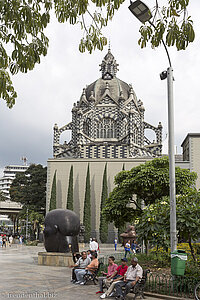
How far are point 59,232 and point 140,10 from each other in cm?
1134

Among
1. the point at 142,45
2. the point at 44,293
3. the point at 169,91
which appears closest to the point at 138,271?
the point at 44,293

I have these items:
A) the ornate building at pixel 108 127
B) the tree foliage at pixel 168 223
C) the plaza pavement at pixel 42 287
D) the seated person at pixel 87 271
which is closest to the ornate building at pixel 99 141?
Result: the ornate building at pixel 108 127

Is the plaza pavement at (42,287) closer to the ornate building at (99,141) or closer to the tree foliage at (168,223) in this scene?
the tree foliage at (168,223)

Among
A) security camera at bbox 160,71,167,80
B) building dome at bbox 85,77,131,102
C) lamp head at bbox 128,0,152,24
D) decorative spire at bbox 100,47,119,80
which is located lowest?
security camera at bbox 160,71,167,80

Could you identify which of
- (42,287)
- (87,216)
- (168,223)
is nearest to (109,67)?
(87,216)

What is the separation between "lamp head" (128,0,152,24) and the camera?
7.08 meters

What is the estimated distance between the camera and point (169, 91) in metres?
9.81

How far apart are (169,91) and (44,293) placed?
20.5ft

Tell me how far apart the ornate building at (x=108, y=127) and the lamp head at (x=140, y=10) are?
1668 inches

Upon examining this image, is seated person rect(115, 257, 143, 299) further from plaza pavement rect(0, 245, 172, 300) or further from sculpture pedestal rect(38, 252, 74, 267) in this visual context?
sculpture pedestal rect(38, 252, 74, 267)

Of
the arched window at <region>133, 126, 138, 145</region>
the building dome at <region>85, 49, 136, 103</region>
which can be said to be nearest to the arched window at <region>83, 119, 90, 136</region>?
the building dome at <region>85, 49, 136, 103</region>

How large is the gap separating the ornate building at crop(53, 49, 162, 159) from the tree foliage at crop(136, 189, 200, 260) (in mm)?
38837

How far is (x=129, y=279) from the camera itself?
866cm

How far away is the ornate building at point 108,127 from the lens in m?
50.3
